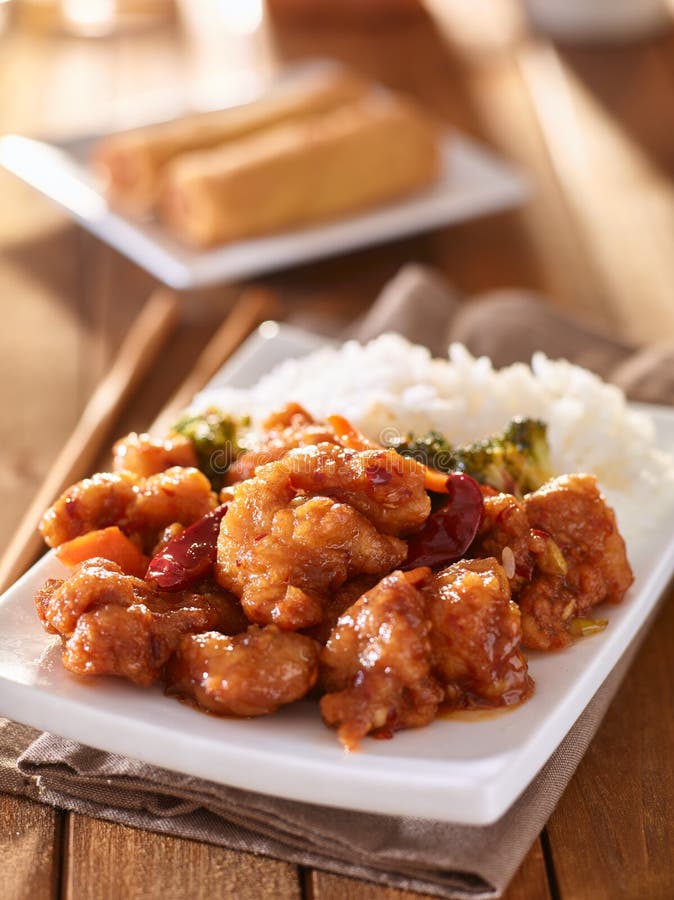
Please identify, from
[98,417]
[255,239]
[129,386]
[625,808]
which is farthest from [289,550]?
[255,239]

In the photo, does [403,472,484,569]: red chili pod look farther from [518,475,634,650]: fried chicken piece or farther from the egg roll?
the egg roll

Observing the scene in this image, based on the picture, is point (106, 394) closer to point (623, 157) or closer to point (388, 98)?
point (388, 98)

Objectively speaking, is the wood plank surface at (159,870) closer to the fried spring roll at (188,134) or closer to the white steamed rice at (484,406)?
the white steamed rice at (484,406)

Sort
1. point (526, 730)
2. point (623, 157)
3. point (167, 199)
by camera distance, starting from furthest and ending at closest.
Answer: point (623, 157) → point (167, 199) → point (526, 730)

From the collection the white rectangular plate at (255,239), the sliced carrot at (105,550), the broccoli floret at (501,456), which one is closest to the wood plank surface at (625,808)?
the broccoli floret at (501,456)

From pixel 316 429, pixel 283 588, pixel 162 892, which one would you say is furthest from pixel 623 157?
pixel 162 892
